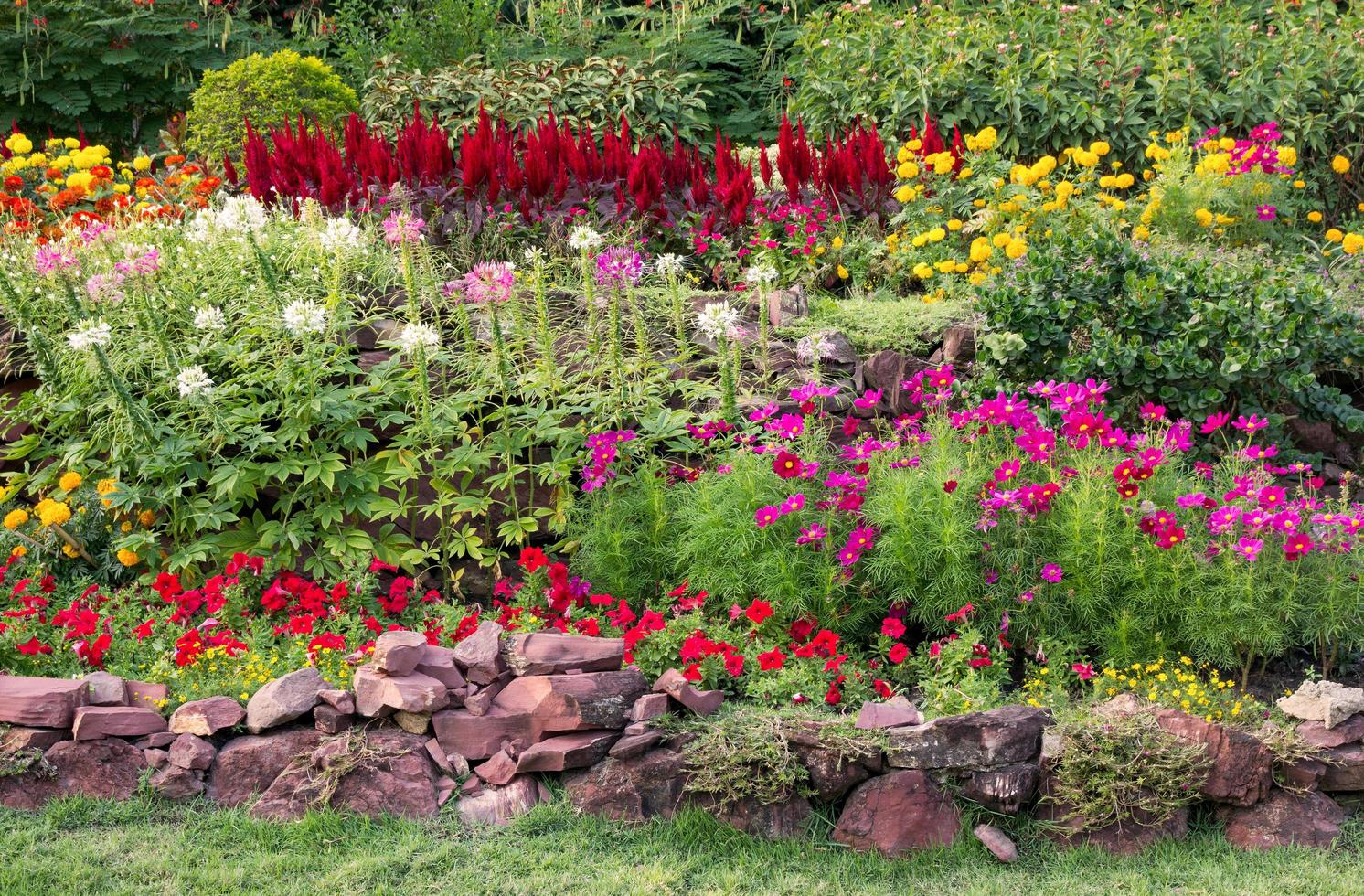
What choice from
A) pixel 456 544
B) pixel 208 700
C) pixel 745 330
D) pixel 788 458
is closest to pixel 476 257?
pixel 745 330

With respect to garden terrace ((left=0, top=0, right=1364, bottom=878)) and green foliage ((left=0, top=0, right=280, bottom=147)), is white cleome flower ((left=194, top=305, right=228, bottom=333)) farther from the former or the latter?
green foliage ((left=0, top=0, right=280, bottom=147))

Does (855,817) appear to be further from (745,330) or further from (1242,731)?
(745,330)

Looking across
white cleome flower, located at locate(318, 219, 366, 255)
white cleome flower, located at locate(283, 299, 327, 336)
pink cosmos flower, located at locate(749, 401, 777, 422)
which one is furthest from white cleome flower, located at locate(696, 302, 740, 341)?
white cleome flower, located at locate(318, 219, 366, 255)

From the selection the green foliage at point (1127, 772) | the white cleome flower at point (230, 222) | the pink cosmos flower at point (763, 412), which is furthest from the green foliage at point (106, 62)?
the green foliage at point (1127, 772)

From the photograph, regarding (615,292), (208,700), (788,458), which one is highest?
(615,292)

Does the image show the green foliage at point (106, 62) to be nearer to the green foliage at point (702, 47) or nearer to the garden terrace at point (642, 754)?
the green foliage at point (702, 47)

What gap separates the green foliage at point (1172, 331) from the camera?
17.0 ft

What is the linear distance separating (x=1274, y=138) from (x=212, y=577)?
613cm

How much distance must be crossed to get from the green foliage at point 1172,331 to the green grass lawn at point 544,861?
221 centimetres

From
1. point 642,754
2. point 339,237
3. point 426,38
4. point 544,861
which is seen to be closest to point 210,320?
point 339,237

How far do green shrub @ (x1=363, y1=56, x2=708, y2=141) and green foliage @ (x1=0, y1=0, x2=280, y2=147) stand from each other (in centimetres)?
187

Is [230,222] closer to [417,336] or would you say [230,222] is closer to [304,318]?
[304,318]

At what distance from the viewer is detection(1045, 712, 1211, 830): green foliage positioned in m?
3.40

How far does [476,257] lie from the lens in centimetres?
674
